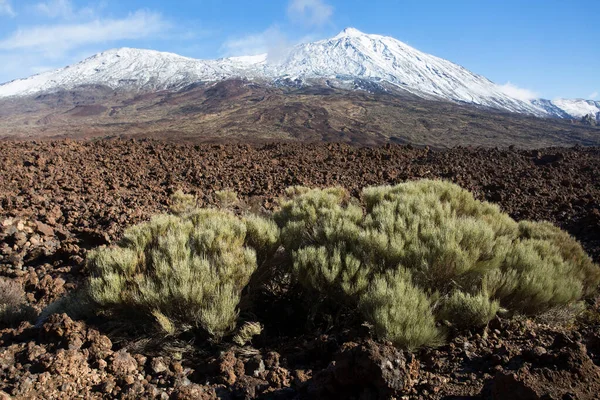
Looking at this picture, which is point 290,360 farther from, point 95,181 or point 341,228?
point 95,181

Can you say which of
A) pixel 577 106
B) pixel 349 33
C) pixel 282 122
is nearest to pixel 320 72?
pixel 349 33

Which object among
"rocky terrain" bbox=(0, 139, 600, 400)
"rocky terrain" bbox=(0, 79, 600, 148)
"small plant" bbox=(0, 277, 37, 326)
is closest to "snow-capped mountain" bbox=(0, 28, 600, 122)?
"rocky terrain" bbox=(0, 79, 600, 148)

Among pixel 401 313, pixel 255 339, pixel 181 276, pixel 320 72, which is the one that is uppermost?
pixel 320 72

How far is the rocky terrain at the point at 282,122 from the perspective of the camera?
36312mm

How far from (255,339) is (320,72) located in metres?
123

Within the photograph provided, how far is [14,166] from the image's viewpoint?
7.82m

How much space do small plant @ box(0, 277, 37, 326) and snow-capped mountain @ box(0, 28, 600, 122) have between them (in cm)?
9291

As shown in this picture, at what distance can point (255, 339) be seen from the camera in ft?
9.77

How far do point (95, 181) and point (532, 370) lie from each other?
24.3 ft

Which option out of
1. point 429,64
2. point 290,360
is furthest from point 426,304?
point 429,64

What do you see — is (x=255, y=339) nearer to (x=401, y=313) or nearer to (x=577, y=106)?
(x=401, y=313)

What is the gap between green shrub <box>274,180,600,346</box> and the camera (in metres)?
2.81

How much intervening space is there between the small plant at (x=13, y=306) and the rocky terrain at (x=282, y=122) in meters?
21.5

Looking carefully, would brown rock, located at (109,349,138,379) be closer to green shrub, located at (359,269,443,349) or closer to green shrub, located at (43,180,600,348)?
green shrub, located at (43,180,600,348)
